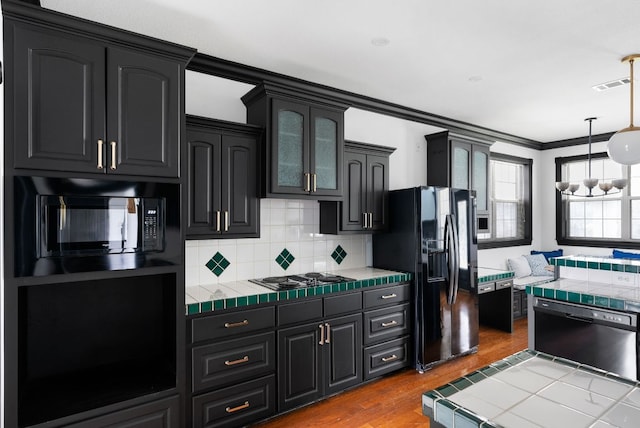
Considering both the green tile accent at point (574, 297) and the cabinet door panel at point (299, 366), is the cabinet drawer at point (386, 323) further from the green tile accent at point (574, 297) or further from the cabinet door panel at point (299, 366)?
the green tile accent at point (574, 297)

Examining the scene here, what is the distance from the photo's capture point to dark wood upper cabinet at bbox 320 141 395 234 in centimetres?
349

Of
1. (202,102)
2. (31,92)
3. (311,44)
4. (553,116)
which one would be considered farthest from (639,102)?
(31,92)

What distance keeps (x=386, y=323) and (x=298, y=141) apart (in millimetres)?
1788

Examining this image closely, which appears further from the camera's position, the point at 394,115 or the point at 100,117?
the point at 394,115

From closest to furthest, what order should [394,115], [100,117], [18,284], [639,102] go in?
[18,284], [100,117], [639,102], [394,115]

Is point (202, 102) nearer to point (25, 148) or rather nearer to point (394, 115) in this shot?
point (25, 148)

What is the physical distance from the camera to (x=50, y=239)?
6.06 feet

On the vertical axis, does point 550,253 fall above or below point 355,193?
below

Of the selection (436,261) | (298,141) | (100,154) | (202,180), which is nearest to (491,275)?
(436,261)

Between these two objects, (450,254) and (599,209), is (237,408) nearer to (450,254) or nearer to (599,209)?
(450,254)

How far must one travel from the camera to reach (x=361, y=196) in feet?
11.8

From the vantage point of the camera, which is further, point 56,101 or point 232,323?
point 232,323

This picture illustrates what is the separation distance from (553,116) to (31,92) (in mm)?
5210

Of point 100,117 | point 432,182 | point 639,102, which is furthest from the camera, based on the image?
point 432,182
